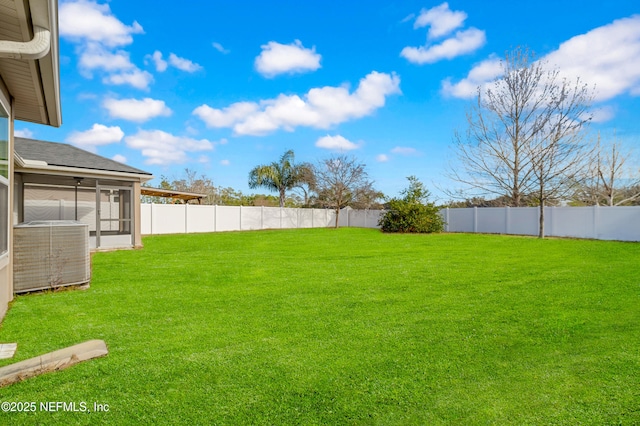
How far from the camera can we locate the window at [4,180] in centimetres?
435

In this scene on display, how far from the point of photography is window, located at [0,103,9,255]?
4.35m

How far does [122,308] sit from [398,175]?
1960 cm

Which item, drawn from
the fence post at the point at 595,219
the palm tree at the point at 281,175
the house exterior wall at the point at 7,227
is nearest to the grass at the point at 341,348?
the house exterior wall at the point at 7,227

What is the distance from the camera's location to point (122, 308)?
15.4 feet

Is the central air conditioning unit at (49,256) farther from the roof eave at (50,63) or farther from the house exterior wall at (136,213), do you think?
the house exterior wall at (136,213)

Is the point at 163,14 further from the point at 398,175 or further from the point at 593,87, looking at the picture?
the point at 593,87

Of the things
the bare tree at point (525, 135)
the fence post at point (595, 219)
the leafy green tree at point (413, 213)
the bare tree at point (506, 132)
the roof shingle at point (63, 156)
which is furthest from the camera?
the leafy green tree at point (413, 213)

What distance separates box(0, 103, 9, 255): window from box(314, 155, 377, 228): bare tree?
74.3 feet

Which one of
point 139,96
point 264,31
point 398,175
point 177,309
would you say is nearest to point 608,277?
point 177,309

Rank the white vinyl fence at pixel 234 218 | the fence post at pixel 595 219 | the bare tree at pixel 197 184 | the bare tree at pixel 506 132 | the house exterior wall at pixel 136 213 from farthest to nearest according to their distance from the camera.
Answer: the bare tree at pixel 197 184 < the bare tree at pixel 506 132 < the white vinyl fence at pixel 234 218 < the fence post at pixel 595 219 < the house exterior wall at pixel 136 213

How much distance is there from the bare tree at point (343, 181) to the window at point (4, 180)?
891 inches

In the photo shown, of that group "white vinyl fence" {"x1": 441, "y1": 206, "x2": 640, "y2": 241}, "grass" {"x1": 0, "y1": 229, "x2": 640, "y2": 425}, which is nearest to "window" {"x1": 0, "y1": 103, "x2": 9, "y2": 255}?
"grass" {"x1": 0, "y1": 229, "x2": 640, "y2": 425}

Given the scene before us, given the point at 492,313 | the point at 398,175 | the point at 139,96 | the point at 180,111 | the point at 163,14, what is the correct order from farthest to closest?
1. the point at 398,175
2. the point at 180,111
3. the point at 139,96
4. the point at 163,14
5. the point at 492,313

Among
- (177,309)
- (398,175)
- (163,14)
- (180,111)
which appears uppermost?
(163,14)
